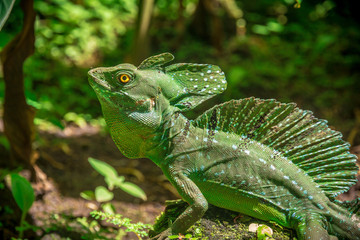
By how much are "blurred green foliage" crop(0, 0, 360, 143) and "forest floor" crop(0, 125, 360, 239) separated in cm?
74

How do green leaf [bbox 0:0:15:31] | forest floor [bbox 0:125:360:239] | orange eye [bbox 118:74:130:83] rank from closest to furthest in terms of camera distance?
orange eye [bbox 118:74:130:83], green leaf [bbox 0:0:15:31], forest floor [bbox 0:125:360:239]

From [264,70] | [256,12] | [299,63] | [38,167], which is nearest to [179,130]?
[38,167]

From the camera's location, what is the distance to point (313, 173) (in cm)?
223

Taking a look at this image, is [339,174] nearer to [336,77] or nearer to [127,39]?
[336,77]

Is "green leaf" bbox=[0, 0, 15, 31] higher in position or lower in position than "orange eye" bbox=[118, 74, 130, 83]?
higher

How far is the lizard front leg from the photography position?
2.04 meters

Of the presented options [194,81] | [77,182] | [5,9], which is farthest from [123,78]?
[77,182]

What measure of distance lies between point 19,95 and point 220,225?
2499 millimetres

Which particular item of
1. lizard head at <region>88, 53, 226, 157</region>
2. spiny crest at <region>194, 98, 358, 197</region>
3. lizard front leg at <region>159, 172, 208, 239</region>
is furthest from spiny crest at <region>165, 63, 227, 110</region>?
lizard front leg at <region>159, 172, 208, 239</region>

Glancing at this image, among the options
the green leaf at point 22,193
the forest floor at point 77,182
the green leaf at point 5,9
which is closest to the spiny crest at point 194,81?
the green leaf at point 5,9

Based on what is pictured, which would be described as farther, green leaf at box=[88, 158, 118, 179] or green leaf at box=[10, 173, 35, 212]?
green leaf at box=[10, 173, 35, 212]

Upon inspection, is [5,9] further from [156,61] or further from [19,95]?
[19,95]

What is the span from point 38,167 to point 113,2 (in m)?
4.97

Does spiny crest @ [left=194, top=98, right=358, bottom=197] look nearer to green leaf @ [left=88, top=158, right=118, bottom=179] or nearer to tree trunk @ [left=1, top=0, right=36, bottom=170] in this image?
green leaf @ [left=88, top=158, right=118, bottom=179]
